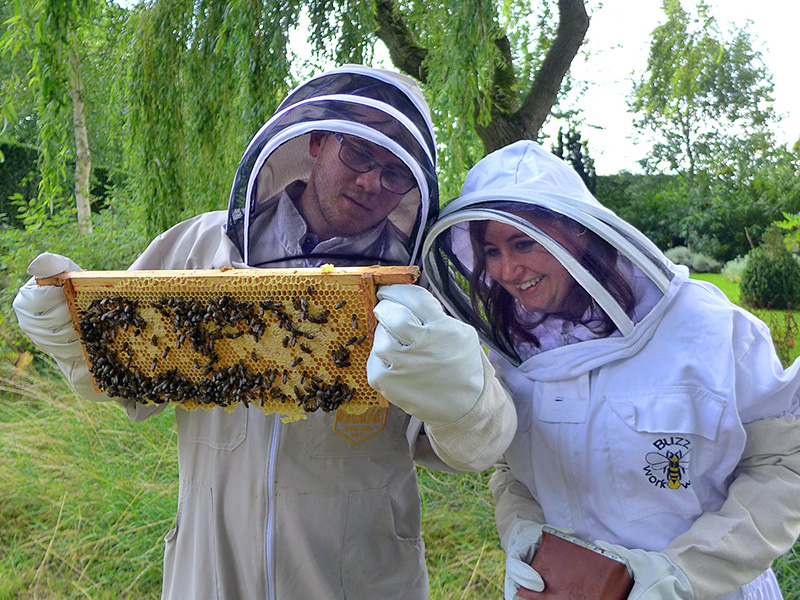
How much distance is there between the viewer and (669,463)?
71.8 inches

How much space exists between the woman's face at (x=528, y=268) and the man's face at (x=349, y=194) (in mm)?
447

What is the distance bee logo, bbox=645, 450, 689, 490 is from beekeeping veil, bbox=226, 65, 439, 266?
1.12 metres

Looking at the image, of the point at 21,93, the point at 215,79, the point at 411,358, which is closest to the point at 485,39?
the point at 215,79

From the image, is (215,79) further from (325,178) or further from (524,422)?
(524,422)

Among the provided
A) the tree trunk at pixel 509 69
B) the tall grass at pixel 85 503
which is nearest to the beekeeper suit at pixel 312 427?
the tall grass at pixel 85 503

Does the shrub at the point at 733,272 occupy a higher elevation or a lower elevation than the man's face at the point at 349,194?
lower

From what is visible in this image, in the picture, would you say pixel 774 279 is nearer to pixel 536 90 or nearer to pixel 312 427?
pixel 536 90

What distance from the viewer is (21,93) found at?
5328 millimetres

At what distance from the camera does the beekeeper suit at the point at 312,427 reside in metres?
2.20

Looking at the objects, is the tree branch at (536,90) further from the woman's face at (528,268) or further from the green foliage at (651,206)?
the green foliage at (651,206)

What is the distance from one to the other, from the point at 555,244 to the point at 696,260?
687 inches

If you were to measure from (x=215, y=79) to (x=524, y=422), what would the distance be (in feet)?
11.7

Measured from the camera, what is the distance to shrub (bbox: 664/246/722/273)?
56.7 feet

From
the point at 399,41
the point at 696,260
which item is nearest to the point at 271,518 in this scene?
the point at 399,41
